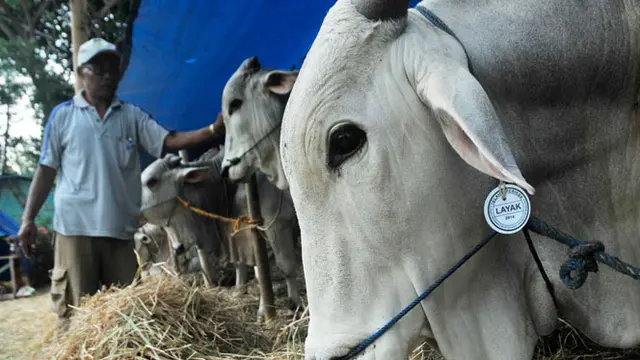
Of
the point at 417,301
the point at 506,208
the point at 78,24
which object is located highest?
the point at 78,24

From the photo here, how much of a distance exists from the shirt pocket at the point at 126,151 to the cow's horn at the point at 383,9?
7.39 feet

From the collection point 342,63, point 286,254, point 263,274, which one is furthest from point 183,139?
point 342,63

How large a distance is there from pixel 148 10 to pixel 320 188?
3.06m

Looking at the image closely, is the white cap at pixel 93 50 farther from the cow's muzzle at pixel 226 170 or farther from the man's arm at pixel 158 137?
the cow's muzzle at pixel 226 170

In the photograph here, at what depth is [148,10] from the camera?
380 cm

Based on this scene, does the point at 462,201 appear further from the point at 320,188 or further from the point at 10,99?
the point at 10,99

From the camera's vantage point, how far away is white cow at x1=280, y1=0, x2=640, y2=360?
113 cm

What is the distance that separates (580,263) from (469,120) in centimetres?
42

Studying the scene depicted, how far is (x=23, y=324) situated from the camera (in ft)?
19.2

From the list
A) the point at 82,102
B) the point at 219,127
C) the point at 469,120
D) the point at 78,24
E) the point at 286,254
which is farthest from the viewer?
the point at 286,254

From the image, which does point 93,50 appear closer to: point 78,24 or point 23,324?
point 78,24

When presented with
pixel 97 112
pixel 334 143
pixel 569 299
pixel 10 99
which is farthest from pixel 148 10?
pixel 10 99

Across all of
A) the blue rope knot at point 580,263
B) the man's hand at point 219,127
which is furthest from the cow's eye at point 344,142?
the man's hand at point 219,127

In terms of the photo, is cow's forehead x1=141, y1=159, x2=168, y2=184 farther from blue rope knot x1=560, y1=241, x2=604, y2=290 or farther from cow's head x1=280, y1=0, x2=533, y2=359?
blue rope knot x1=560, y1=241, x2=604, y2=290
